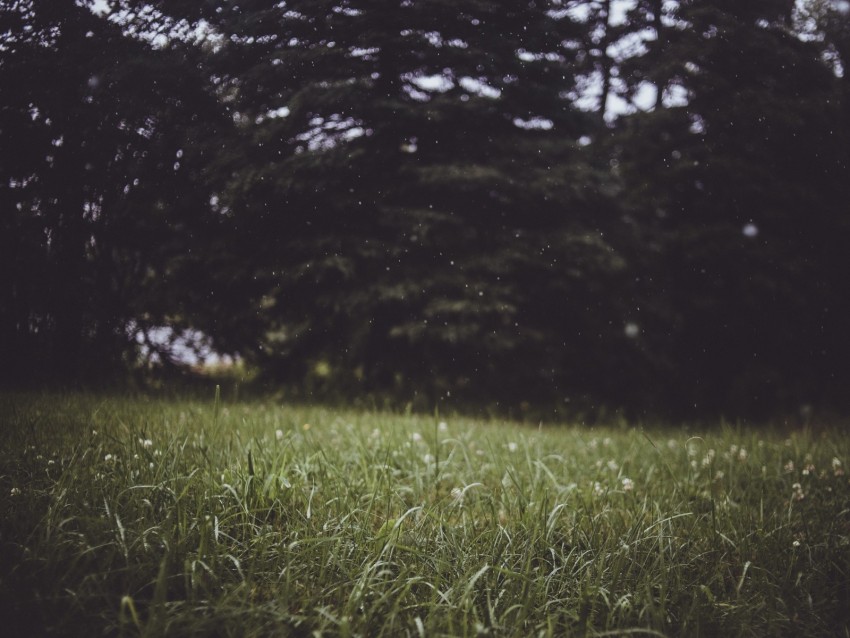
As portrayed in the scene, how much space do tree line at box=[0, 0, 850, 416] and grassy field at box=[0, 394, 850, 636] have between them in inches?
47.5

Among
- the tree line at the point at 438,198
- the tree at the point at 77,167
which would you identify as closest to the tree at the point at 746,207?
the tree line at the point at 438,198

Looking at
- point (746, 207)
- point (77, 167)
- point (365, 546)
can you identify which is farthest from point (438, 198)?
point (365, 546)

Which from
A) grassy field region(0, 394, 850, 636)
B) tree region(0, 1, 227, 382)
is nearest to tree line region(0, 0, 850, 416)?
tree region(0, 1, 227, 382)

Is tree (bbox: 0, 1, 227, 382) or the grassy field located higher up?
tree (bbox: 0, 1, 227, 382)

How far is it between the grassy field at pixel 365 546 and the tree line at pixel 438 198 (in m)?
1.21

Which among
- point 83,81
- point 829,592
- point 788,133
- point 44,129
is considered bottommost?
point 829,592

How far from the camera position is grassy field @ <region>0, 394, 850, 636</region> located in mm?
1380

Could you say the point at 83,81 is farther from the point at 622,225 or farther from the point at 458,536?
the point at 622,225

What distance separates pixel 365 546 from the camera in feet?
5.72

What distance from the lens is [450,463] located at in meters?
2.84

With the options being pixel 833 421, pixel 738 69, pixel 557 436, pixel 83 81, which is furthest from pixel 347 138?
pixel 833 421

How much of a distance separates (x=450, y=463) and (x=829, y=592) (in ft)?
5.72

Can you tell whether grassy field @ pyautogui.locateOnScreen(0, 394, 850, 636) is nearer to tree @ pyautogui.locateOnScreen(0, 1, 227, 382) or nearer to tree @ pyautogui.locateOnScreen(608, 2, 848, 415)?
tree @ pyautogui.locateOnScreen(0, 1, 227, 382)

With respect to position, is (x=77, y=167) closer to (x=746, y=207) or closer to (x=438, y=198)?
(x=438, y=198)
